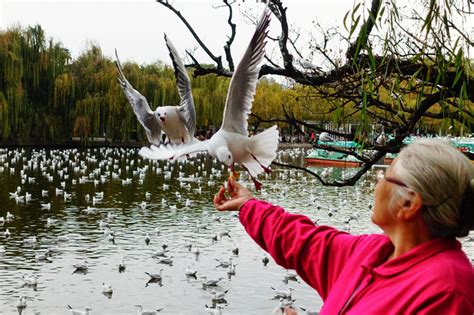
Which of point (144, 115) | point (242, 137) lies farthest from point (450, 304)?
point (144, 115)

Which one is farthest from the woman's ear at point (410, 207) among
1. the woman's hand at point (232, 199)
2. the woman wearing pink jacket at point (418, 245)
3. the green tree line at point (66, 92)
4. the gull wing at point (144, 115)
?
the green tree line at point (66, 92)

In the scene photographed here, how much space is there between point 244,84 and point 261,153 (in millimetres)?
246

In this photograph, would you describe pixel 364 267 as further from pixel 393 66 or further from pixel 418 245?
pixel 393 66

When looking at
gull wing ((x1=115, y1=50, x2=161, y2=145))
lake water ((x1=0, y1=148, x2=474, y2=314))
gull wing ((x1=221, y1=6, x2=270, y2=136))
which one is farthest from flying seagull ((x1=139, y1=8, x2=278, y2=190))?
lake water ((x1=0, y1=148, x2=474, y2=314))

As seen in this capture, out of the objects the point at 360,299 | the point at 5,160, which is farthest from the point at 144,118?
the point at 5,160

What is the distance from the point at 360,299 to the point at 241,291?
28.0 ft

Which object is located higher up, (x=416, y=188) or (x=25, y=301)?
(x=416, y=188)

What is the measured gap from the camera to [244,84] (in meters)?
2.00

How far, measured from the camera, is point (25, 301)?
8.38 meters

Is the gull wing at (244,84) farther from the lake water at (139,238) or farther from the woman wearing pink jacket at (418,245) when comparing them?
the lake water at (139,238)

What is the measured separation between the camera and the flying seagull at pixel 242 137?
1.58m

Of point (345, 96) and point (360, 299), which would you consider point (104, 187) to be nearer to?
point (345, 96)

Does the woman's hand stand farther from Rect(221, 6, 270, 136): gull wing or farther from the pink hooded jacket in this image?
Rect(221, 6, 270, 136): gull wing

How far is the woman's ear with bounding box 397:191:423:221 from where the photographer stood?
107cm
